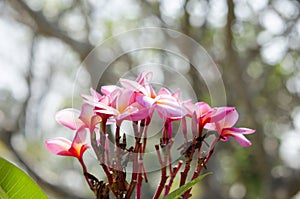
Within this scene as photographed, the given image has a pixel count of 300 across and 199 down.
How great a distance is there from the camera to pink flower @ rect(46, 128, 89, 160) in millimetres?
741

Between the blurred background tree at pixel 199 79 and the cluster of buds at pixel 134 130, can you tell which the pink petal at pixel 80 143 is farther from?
the blurred background tree at pixel 199 79

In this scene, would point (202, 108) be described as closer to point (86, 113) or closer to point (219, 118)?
point (219, 118)

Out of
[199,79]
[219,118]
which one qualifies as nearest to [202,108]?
[219,118]

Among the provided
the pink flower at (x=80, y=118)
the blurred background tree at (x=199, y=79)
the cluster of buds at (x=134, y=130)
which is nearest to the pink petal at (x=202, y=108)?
the cluster of buds at (x=134, y=130)

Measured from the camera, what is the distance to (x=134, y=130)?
71cm

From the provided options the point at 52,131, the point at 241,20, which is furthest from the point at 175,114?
the point at 52,131

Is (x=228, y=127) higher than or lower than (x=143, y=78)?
lower

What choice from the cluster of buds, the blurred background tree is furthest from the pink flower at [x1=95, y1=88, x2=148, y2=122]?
the blurred background tree

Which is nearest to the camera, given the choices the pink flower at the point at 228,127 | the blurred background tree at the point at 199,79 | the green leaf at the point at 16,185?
the green leaf at the point at 16,185

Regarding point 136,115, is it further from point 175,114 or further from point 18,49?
point 18,49

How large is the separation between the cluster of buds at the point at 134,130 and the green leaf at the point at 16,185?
0.07 m

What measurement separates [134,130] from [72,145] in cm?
9

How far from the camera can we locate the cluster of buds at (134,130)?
26.4 inches

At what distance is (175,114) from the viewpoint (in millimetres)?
669
